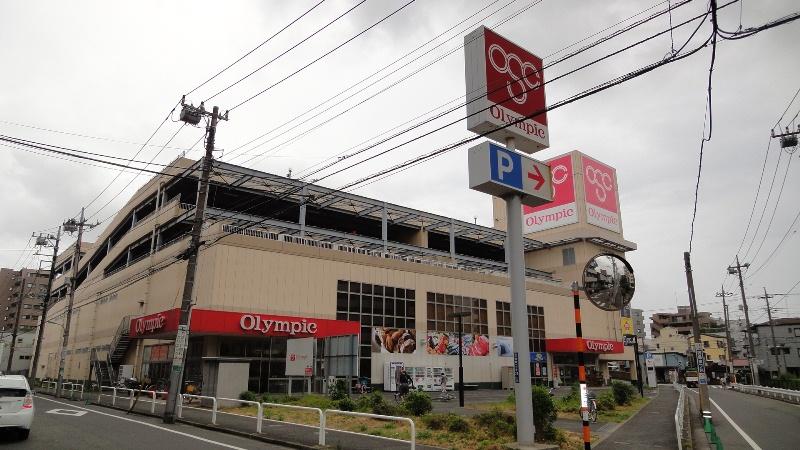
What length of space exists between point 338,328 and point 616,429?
19.3 meters

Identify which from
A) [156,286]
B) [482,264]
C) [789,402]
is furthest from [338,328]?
[789,402]

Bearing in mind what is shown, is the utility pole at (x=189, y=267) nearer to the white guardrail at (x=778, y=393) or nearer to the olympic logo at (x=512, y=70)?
the olympic logo at (x=512, y=70)

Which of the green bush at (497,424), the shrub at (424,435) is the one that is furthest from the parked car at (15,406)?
the green bush at (497,424)

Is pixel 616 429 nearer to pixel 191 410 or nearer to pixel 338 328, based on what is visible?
pixel 191 410

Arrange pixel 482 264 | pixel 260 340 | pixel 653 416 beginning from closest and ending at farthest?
pixel 653 416 < pixel 260 340 < pixel 482 264

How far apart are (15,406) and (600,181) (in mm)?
63815

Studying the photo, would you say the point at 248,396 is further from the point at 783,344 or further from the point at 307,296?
the point at 783,344

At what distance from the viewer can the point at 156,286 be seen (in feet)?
123

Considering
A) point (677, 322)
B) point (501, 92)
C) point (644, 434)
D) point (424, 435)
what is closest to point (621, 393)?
point (644, 434)

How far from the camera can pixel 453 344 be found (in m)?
41.7

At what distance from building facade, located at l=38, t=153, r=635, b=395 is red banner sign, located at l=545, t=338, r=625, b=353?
0.16 meters

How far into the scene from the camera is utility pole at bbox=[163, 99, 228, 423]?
18614 millimetres

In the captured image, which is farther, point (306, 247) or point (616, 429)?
point (306, 247)

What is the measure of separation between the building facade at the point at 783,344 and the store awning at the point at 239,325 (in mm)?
66741
